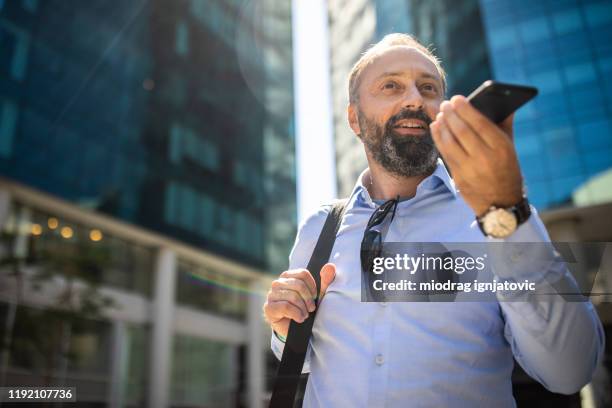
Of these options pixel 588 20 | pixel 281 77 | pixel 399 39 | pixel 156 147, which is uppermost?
pixel 281 77

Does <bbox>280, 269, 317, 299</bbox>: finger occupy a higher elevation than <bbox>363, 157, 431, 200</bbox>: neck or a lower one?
lower

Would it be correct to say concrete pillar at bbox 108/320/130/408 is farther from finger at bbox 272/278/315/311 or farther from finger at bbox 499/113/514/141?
finger at bbox 499/113/514/141

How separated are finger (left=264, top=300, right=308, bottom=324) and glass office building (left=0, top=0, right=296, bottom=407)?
1738cm

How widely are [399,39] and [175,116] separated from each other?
28361mm

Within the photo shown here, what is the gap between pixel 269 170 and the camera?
36.7 m

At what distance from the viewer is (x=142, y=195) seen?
25812 mm

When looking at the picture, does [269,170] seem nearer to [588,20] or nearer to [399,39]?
[588,20]

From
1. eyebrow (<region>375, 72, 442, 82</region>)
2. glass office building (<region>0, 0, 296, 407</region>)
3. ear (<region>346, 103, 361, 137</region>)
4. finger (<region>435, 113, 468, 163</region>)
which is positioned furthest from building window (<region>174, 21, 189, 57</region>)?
finger (<region>435, 113, 468, 163</region>)

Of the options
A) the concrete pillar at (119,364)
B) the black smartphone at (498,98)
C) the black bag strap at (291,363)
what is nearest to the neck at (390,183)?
the black bag strap at (291,363)

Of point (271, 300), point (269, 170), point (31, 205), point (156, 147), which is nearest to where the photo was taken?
point (271, 300)

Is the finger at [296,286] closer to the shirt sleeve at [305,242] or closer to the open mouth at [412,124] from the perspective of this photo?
the shirt sleeve at [305,242]

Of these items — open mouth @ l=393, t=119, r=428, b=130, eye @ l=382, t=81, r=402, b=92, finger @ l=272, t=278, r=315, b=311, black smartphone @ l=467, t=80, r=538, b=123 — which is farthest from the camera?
eye @ l=382, t=81, r=402, b=92

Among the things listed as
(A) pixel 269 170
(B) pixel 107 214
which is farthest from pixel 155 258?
(A) pixel 269 170

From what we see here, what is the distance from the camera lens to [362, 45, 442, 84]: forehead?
2125mm
